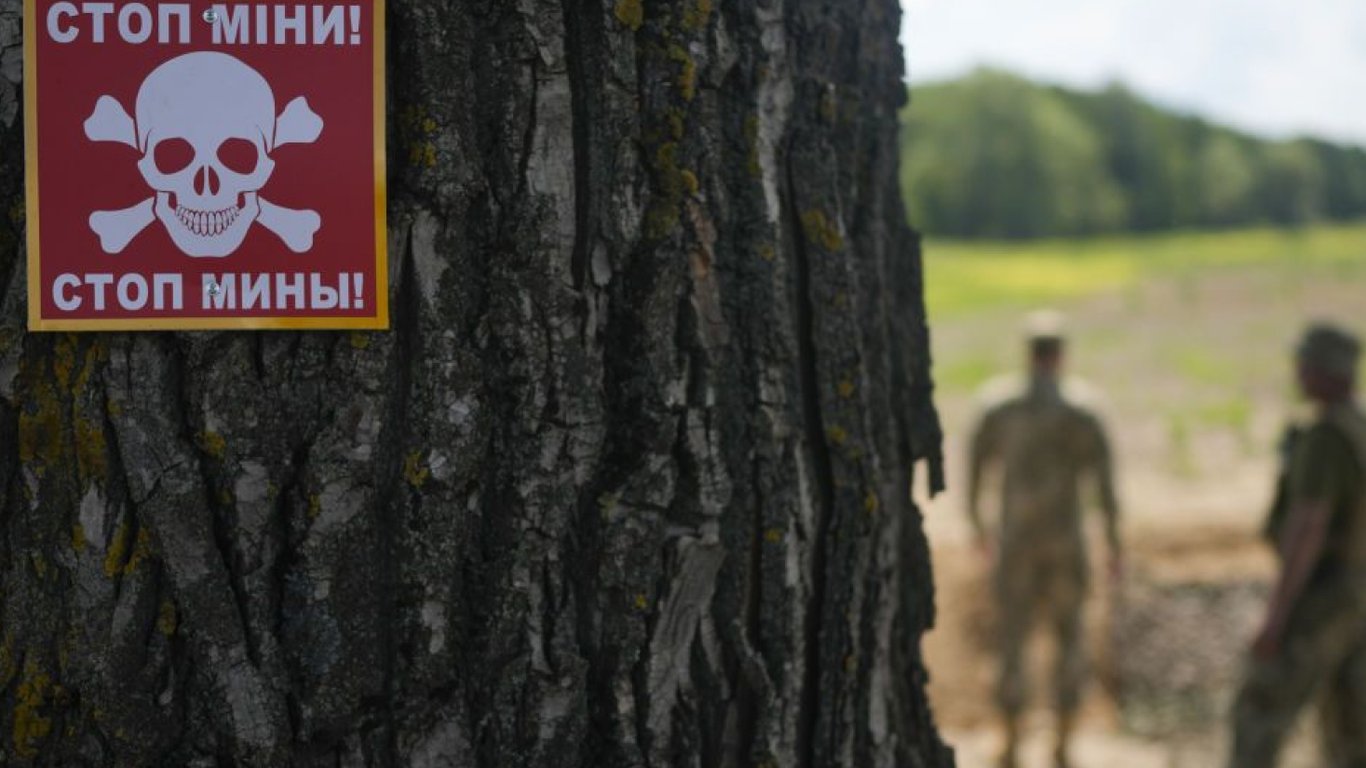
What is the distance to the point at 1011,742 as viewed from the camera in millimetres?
6633

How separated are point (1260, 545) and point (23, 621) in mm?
10131

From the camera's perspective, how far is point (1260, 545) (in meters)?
10.2

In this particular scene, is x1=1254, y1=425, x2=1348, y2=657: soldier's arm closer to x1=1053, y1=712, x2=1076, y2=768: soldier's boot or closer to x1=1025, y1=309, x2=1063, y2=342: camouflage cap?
x1=1025, y1=309, x2=1063, y2=342: camouflage cap

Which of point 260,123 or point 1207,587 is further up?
point 260,123

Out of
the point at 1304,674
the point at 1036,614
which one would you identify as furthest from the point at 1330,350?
the point at 1036,614

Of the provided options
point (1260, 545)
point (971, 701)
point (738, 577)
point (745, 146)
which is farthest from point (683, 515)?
point (1260, 545)

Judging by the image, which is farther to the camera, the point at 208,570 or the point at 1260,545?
the point at 1260,545

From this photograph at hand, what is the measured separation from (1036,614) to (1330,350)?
241 centimetres

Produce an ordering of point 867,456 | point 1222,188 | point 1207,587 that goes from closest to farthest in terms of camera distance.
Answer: point 867,456
point 1207,587
point 1222,188

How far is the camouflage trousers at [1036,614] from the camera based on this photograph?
258 inches

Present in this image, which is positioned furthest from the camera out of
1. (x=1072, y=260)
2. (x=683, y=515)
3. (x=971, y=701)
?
(x=1072, y=260)

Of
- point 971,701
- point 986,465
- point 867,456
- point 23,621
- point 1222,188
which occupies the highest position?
point 1222,188

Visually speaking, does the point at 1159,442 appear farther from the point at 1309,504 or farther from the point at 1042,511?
the point at 1309,504

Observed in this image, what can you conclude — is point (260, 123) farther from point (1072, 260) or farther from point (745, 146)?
point (1072, 260)
